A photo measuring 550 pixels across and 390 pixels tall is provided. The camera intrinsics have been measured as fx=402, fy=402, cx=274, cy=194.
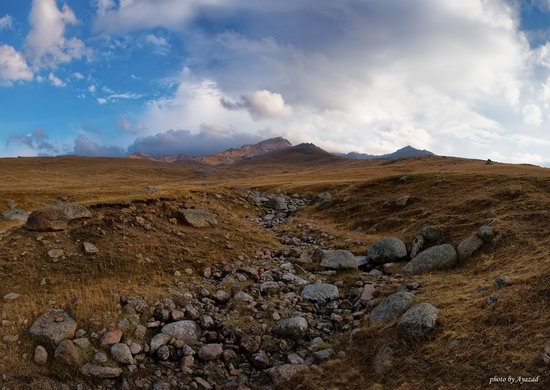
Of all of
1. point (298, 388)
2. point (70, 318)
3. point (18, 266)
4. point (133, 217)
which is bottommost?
point (298, 388)

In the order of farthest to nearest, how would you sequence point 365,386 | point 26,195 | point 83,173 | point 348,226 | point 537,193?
point 83,173 < point 26,195 < point 348,226 < point 537,193 < point 365,386

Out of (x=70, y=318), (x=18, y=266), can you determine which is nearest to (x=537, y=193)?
(x=70, y=318)

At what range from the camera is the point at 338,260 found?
66.9ft

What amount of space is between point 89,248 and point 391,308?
13.0m

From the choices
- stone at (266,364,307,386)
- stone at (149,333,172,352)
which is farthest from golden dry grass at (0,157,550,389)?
stone at (149,333,172,352)

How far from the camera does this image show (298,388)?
36.3ft

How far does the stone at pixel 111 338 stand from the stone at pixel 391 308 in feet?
27.4

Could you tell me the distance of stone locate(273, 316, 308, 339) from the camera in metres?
13.7

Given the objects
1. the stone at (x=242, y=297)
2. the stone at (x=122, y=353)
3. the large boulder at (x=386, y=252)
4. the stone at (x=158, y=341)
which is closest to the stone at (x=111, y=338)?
the stone at (x=122, y=353)

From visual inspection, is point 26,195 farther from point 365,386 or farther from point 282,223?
point 365,386

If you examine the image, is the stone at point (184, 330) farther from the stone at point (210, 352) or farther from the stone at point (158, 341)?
the stone at point (210, 352)

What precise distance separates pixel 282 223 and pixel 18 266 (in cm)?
2116

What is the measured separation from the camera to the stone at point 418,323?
38.0ft

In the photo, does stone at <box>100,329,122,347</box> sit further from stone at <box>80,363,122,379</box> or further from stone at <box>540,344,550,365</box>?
stone at <box>540,344,550,365</box>
